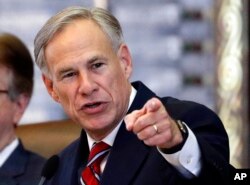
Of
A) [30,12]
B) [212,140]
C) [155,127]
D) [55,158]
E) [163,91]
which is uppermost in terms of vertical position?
[155,127]

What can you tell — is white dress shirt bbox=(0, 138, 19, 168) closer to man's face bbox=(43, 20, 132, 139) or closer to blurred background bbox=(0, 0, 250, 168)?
man's face bbox=(43, 20, 132, 139)

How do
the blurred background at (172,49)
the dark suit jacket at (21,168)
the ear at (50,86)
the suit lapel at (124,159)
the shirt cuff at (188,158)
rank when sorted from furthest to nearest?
the blurred background at (172,49), the dark suit jacket at (21,168), the ear at (50,86), the suit lapel at (124,159), the shirt cuff at (188,158)

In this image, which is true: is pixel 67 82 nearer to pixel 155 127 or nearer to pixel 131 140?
pixel 131 140

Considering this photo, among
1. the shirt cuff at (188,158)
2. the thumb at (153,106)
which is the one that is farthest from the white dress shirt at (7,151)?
the thumb at (153,106)

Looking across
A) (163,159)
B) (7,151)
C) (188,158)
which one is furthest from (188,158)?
(7,151)

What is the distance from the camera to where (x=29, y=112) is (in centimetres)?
566

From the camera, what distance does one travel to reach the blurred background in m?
5.44

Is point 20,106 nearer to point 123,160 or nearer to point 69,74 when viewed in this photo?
point 69,74

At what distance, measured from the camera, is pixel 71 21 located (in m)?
2.38

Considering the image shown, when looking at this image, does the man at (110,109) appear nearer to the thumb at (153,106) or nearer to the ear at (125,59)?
the ear at (125,59)

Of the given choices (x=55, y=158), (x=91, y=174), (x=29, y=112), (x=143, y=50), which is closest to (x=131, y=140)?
(x=91, y=174)

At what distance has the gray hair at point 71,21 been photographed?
237 cm

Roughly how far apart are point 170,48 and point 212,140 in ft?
12.9

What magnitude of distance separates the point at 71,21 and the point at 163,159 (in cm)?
51
